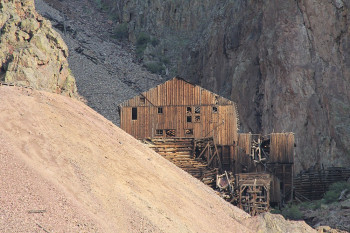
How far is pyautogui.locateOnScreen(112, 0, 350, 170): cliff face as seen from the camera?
6397 cm

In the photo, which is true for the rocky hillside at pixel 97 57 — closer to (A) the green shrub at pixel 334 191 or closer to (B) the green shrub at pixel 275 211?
(A) the green shrub at pixel 334 191

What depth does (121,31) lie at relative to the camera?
109 m

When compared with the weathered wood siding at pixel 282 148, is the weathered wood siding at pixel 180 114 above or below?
above

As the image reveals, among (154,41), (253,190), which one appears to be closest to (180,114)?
(253,190)

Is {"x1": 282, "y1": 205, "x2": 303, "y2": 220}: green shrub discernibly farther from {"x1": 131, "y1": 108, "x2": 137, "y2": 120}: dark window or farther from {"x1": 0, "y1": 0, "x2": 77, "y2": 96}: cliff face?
{"x1": 0, "y1": 0, "x2": 77, "y2": 96}: cliff face

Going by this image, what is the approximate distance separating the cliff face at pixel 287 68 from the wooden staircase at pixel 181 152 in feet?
48.9

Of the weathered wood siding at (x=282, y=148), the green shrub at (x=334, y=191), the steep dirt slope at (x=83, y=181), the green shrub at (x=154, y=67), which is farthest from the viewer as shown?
the green shrub at (x=154, y=67)

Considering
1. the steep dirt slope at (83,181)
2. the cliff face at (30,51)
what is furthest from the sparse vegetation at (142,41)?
the steep dirt slope at (83,181)

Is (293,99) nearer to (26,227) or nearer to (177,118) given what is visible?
(177,118)

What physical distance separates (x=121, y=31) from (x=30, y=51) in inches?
2445

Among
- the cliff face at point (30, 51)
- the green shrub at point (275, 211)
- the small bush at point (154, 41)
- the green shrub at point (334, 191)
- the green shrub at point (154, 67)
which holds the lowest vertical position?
the green shrub at point (275, 211)

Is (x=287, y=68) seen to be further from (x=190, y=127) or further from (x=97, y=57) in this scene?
(x=97, y=57)

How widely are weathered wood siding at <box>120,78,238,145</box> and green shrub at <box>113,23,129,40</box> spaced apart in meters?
56.9

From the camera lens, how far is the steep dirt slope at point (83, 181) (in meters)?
23.4
